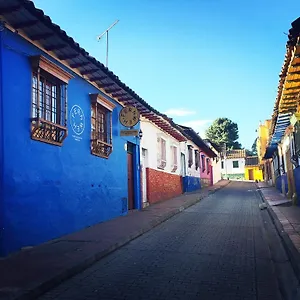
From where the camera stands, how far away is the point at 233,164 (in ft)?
179

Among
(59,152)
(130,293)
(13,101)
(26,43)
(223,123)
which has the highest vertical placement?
(223,123)

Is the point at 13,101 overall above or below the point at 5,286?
above

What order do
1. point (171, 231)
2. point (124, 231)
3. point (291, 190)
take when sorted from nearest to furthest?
point (124, 231), point (171, 231), point (291, 190)

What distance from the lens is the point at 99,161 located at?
9477 millimetres

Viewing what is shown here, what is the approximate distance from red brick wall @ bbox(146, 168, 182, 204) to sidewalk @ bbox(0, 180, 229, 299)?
5447 millimetres

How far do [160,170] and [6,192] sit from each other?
36.2 ft

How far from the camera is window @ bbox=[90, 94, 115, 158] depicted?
30.0ft

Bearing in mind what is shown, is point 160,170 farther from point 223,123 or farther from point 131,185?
point 223,123

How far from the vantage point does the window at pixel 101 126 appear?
30.0 feet

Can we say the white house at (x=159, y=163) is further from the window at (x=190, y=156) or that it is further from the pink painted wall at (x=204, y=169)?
the pink painted wall at (x=204, y=169)

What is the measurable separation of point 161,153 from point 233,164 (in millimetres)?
40189

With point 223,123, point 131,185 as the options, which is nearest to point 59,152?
point 131,185

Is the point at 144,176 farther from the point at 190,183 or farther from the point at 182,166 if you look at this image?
the point at 190,183

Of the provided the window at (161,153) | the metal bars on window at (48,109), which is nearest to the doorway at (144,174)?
the window at (161,153)
